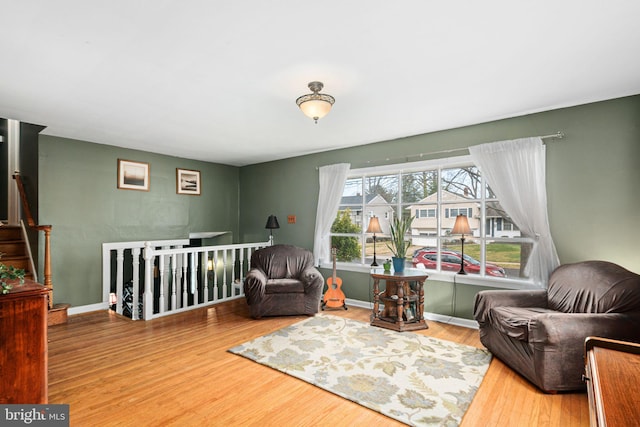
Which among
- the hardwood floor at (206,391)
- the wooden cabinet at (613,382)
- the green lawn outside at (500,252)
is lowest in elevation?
the hardwood floor at (206,391)

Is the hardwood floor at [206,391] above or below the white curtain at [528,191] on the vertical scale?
below

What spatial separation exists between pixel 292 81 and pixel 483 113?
2.07m

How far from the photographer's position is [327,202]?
16.2 ft

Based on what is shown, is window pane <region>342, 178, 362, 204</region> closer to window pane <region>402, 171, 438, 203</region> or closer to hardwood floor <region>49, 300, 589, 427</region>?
window pane <region>402, 171, 438, 203</region>

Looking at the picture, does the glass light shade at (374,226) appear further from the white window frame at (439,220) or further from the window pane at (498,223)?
the window pane at (498,223)

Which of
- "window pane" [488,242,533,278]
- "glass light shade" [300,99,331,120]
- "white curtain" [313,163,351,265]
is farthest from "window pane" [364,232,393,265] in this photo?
"glass light shade" [300,99,331,120]

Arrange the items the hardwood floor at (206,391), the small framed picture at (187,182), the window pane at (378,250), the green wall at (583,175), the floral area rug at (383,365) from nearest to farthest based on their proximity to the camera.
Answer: the hardwood floor at (206,391), the floral area rug at (383,365), the green wall at (583,175), the window pane at (378,250), the small framed picture at (187,182)

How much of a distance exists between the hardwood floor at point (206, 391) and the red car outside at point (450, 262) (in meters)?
0.77

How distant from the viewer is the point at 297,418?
2.07m

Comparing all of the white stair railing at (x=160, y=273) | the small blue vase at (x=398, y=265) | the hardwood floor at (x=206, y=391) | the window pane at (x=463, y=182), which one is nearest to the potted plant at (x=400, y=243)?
the small blue vase at (x=398, y=265)

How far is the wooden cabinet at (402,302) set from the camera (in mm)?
3645

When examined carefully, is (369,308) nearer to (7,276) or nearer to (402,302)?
(402,302)

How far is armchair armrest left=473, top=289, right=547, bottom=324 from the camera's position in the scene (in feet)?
9.77

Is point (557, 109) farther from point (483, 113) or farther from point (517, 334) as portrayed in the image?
point (517, 334)
